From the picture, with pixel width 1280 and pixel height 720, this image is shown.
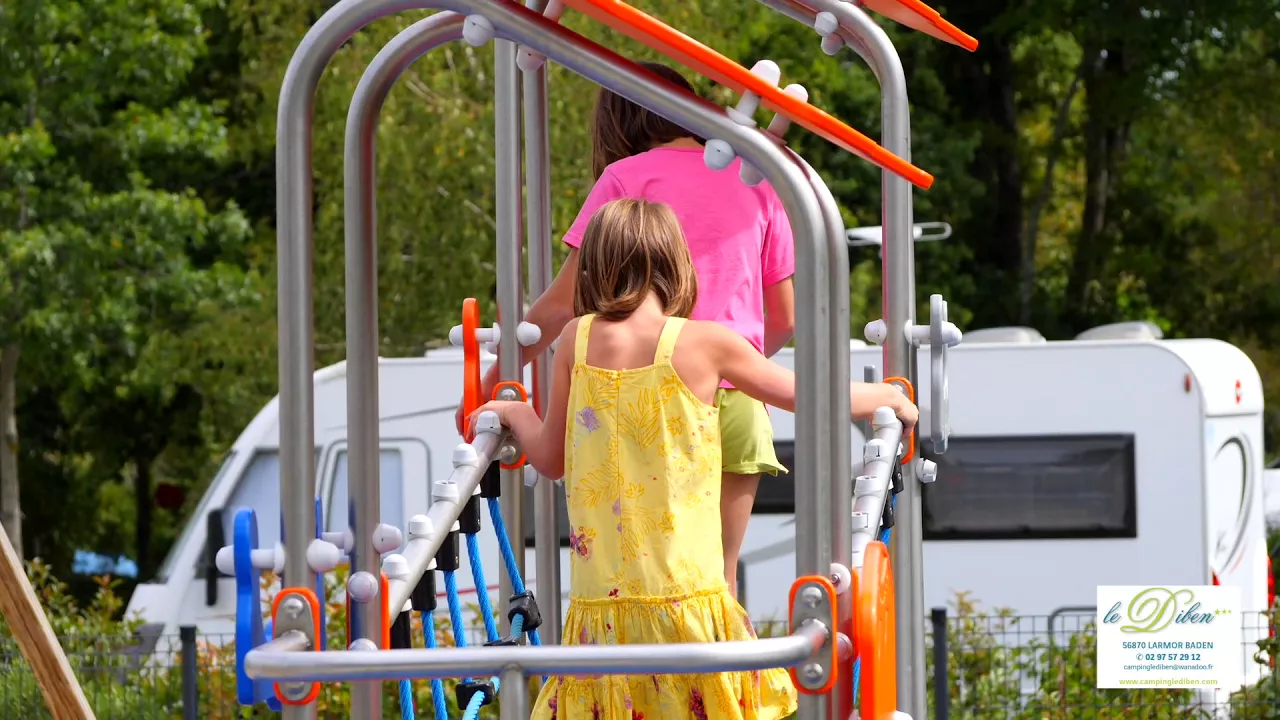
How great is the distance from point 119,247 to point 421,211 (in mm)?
3804

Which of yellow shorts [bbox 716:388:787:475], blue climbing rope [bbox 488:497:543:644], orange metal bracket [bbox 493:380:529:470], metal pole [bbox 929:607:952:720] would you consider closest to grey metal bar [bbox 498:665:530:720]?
blue climbing rope [bbox 488:497:543:644]

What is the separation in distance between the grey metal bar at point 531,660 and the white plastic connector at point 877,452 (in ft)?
2.73

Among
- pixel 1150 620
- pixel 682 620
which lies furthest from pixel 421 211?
pixel 682 620

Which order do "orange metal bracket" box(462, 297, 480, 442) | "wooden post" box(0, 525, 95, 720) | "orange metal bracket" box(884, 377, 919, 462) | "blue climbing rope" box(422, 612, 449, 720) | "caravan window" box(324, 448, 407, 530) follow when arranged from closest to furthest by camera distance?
1. "blue climbing rope" box(422, 612, 449, 720)
2. "orange metal bracket" box(462, 297, 480, 442)
3. "orange metal bracket" box(884, 377, 919, 462)
4. "wooden post" box(0, 525, 95, 720)
5. "caravan window" box(324, 448, 407, 530)

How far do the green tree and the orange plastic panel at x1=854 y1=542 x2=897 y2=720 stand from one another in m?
11.4

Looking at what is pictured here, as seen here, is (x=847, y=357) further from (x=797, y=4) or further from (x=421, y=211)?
(x=421, y=211)

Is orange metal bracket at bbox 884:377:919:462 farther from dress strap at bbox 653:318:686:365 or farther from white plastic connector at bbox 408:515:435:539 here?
white plastic connector at bbox 408:515:435:539

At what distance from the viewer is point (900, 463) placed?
352 cm

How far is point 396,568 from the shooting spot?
249 centimetres

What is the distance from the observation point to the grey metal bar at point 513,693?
2.23 meters

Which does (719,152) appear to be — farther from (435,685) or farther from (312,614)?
(435,685)

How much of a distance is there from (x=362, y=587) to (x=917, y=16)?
1627mm

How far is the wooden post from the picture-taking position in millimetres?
4535

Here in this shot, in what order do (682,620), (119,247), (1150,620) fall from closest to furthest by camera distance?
(682,620) < (1150,620) < (119,247)
